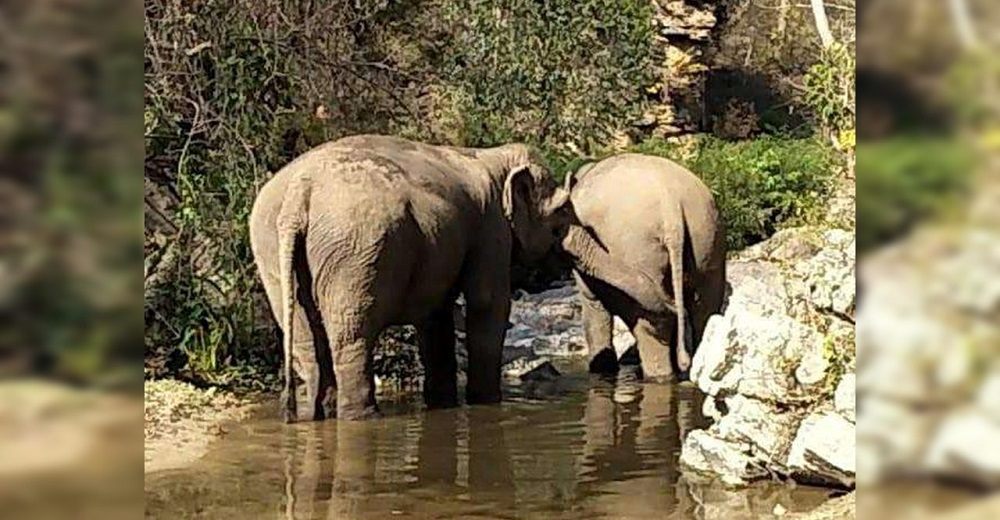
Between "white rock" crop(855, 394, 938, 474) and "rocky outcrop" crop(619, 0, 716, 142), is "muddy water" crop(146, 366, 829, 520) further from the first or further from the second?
"rocky outcrop" crop(619, 0, 716, 142)

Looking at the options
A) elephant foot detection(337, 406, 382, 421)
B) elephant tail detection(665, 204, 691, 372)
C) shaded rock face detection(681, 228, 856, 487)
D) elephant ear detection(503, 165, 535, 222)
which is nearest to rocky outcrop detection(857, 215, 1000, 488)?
shaded rock face detection(681, 228, 856, 487)

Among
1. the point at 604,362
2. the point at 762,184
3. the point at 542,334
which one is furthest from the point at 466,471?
the point at 762,184

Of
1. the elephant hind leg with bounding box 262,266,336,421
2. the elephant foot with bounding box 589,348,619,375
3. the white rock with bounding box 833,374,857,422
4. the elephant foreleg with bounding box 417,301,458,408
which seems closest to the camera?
the white rock with bounding box 833,374,857,422

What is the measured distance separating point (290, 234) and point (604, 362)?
4329 millimetres

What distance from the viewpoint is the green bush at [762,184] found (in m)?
16.6

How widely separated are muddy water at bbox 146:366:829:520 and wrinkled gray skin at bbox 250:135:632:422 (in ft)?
1.16

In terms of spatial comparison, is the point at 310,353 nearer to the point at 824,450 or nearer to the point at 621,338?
the point at 824,450

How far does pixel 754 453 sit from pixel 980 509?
18.0 feet

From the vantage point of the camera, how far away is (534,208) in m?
11.0

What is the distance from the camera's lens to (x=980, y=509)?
3.71 ft

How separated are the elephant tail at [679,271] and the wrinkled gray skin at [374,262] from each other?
1609 mm

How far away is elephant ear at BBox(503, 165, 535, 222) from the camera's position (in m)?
10.6

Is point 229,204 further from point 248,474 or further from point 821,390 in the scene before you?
point 821,390

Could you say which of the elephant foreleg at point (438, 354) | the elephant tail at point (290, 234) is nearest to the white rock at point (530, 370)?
the elephant foreleg at point (438, 354)
